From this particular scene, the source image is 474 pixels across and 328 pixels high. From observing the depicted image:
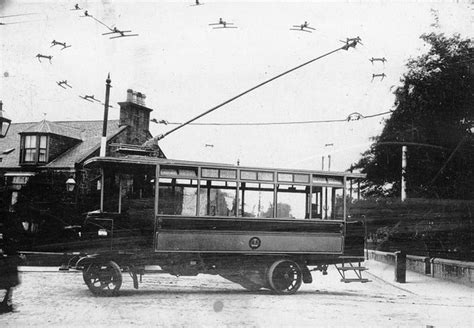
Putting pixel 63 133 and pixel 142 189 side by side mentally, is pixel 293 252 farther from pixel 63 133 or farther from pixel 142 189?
pixel 63 133

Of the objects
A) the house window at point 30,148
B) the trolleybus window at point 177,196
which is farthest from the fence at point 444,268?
the house window at point 30,148

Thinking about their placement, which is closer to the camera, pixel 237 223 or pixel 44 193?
pixel 237 223

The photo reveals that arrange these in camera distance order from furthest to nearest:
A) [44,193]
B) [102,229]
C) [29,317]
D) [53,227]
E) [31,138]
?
[31,138] < [44,193] < [53,227] < [102,229] < [29,317]

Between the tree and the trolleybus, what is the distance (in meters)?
5.14

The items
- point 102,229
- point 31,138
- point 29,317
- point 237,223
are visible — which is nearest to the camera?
point 29,317

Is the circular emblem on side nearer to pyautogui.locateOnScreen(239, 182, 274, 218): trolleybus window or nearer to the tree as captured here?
pyautogui.locateOnScreen(239, 182, 274, 218): trolleybus window

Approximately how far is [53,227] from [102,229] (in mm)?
10954

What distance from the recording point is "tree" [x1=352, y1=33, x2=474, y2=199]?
1525 cm

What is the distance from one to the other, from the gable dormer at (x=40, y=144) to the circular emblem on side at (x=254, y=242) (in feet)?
54.4

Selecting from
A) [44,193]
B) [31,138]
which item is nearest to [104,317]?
[44,193]

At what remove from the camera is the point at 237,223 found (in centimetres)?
1124

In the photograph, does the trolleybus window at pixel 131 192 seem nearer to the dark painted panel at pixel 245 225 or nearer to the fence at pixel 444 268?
the dark painted panel at pixel 245 225

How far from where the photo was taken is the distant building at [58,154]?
21.9m

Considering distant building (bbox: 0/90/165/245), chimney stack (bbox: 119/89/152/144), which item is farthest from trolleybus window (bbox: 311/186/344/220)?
chimney stack (bbox: 119/89/152/144)
